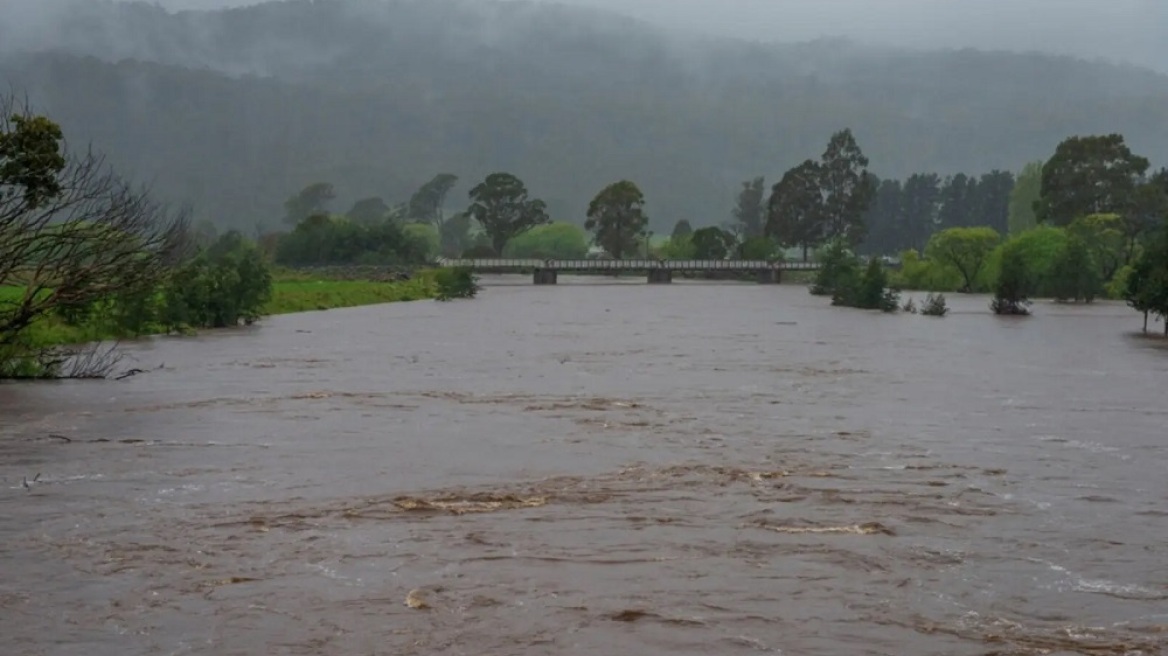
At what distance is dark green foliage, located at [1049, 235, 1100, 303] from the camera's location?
292 feet

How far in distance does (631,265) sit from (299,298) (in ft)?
195

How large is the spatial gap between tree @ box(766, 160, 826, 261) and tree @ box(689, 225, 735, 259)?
5.75 meters

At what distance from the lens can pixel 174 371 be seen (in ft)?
111

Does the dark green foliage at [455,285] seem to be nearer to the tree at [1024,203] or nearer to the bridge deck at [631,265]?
the bridge deck at [631,265]

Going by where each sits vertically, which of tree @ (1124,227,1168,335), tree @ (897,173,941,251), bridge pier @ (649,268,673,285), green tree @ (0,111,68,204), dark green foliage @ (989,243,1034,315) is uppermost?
tree @ (897,173,941,251)

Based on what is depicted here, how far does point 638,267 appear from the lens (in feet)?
422

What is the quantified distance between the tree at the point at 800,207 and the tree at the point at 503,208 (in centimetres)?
2832

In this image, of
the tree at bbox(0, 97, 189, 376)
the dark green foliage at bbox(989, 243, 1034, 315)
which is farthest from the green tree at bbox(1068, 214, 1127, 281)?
the tree at bbox(0, 97, 189, 376)

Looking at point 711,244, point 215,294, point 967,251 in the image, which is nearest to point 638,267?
point 711,244

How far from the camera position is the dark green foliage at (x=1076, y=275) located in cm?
8894

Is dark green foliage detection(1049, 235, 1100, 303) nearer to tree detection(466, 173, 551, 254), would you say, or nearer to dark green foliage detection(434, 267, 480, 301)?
dark green foliage detection(434, 267, 480, 301)

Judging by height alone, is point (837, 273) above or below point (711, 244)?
below

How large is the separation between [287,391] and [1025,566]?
19.4m

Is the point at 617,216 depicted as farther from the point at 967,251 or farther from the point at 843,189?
the point at 967,251
